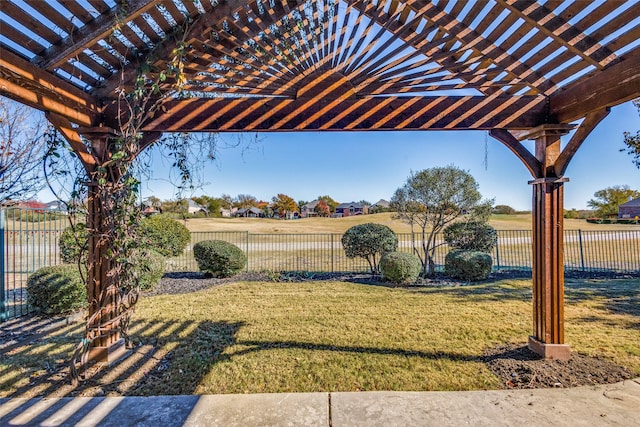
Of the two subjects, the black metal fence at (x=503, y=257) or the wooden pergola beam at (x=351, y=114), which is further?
the black metal fence at (x=503, y=257)

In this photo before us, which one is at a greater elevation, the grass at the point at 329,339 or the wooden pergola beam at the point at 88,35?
the wooden pergola beam at the point at 88,35

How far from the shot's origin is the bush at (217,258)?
26.0 feet

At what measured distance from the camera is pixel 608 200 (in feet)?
62.4

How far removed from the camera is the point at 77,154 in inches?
119

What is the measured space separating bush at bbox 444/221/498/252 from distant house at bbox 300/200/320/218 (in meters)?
44.2

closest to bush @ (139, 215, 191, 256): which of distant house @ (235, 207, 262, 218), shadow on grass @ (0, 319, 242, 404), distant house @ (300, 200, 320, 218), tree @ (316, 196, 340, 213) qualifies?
shadow on grass @ (0, 319, 242, 404)

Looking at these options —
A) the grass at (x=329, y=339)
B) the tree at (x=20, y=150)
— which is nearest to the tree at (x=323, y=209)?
the tree at (x=20, y=150)

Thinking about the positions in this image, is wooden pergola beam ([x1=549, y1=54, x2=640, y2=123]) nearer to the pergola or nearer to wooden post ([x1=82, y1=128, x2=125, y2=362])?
the pergola

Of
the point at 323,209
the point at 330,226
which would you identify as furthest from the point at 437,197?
the point at 323,209

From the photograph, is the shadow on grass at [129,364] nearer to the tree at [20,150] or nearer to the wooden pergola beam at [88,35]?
the wooden pergola beam at [88,35]

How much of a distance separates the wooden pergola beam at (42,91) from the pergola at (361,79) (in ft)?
0.05

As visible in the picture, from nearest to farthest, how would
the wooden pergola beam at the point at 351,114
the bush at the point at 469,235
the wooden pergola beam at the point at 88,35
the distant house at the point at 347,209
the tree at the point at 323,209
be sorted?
1. the wooden pergola beam at the point at 88,35
2. the wooden pergola beam at the point at 351,114
3. the bush at the point at 469,235
4. the tree at the point at 323,209
5. the distant house at the point at 347,209

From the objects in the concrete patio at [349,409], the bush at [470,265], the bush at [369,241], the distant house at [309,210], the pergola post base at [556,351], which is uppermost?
the distant house at [309,210]

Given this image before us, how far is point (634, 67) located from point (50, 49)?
444 centimetres
